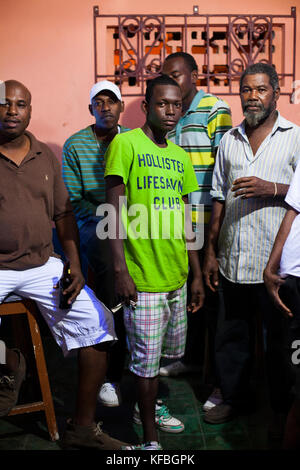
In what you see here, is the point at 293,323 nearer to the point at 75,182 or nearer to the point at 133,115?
the point at 75,182

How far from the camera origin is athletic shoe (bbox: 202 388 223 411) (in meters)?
2.98

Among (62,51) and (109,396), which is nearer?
(109,396)

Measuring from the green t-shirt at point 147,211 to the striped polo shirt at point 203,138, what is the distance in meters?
0.78

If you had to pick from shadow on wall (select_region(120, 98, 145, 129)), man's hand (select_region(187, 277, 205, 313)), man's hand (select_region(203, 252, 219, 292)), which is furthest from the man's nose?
shadow on wall (select_region(120, 98, 145, 129))

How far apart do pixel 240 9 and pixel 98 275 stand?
109 inches

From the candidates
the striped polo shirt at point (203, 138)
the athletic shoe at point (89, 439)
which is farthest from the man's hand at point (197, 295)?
the athletic shoe at point (89, 439)

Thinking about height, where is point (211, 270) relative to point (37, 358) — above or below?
above

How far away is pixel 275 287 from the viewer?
2.34m

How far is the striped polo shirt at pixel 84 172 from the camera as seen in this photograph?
128 inches

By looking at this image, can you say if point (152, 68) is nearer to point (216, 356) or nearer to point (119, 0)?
point (119, 0)

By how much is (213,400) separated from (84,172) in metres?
1.65

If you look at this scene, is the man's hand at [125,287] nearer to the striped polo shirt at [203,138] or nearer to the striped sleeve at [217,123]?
the striped polo shirt at [203,138]

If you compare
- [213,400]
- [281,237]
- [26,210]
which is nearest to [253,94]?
[281,237]
